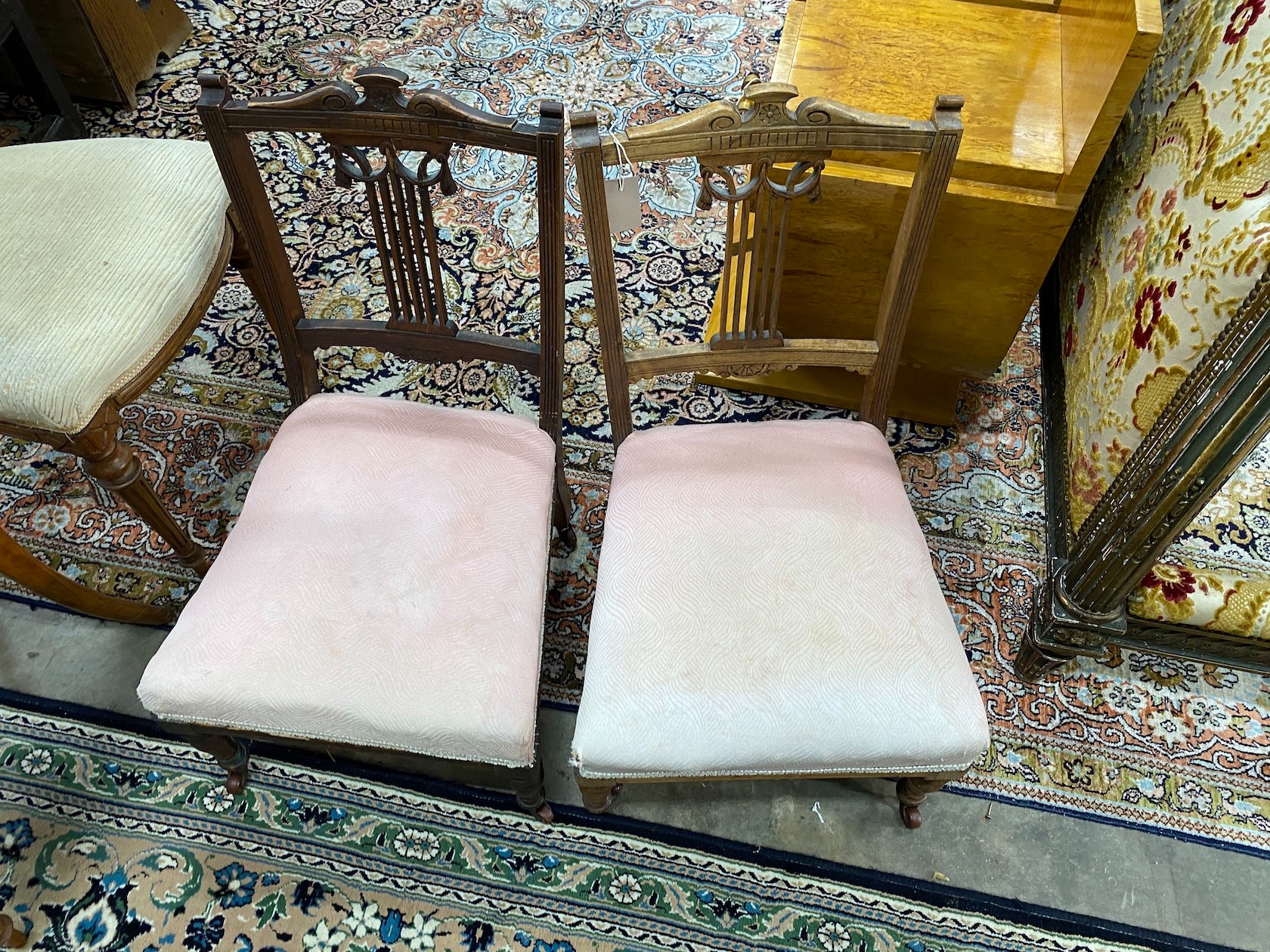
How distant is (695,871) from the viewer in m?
1.29

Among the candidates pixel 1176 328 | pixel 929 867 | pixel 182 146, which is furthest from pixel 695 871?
pixel 182 146

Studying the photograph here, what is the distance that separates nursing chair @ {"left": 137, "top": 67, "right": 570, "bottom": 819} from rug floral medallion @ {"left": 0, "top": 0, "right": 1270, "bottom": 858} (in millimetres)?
426

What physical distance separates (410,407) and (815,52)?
3.00 ft

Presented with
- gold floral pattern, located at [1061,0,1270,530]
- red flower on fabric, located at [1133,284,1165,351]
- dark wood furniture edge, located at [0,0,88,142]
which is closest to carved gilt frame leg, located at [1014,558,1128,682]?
gold floral pattern, located at [1061,0,1270,530]

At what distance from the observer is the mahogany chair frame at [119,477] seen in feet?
4.07

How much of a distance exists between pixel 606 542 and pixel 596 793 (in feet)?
1.12

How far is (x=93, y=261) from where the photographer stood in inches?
52.4

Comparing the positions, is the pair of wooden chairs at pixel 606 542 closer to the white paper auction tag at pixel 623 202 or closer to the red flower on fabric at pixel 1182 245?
the white paper auction tag at pixel 623 202

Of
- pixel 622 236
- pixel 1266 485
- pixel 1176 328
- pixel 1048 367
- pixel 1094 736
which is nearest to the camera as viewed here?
pixel 1176 328

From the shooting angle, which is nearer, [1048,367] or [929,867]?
[929,867]

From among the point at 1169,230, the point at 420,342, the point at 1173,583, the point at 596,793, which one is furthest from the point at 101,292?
the point at 1173,583

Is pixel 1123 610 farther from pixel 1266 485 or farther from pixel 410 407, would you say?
pixel 410 407

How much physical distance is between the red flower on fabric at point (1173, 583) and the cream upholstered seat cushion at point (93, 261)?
1.53m

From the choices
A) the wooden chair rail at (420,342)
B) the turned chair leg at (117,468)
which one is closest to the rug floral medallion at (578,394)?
the turned chair leg at (117,468)
